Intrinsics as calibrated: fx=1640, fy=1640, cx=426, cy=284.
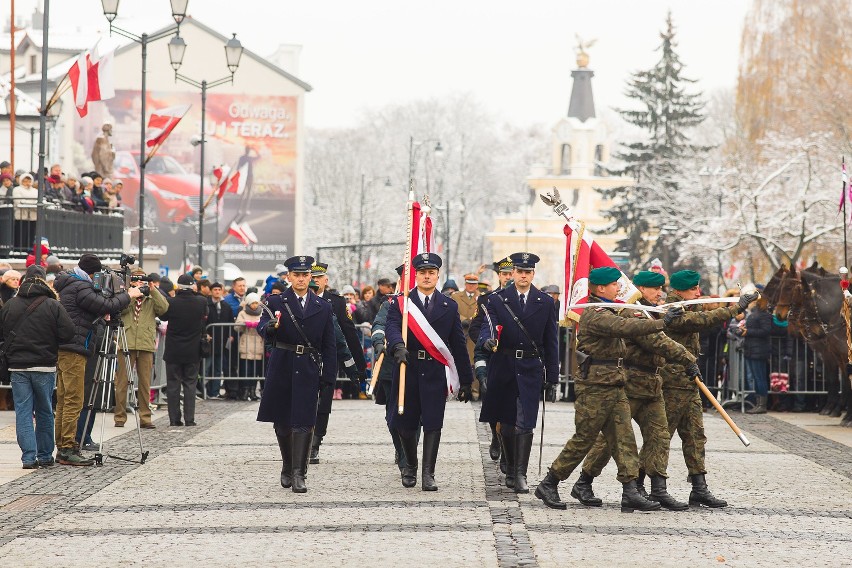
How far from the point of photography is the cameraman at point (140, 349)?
18938mm

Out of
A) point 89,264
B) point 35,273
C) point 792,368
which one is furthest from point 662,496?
point 792,368

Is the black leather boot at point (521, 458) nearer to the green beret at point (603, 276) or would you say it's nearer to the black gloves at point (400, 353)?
the black gloves at point (400, 353)

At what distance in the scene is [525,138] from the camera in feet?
431

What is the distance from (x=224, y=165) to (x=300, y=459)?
60258mm

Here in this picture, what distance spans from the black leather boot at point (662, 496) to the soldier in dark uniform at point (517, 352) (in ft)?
4.44

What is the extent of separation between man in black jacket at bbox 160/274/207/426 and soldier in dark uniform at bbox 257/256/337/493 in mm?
5986

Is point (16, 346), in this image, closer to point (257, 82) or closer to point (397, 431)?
point (397, 431)

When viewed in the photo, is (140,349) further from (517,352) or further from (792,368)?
(792,368)

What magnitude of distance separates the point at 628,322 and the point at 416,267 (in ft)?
7.99

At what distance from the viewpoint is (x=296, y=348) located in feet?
44.1

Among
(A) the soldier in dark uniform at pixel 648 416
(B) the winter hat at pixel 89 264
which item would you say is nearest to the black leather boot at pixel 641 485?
(A) the soldier in dark uniform at pixel 648 416

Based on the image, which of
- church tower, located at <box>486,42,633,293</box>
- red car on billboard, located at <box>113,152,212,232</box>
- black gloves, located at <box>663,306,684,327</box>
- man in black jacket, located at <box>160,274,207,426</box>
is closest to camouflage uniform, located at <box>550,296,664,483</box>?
black gloves, located at <box>663,306,684,327</box>

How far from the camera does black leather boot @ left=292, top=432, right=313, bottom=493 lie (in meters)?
13.0

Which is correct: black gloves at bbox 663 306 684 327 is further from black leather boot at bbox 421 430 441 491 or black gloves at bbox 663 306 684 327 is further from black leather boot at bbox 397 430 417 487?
black leather boot at bbox 397 430 417 487
